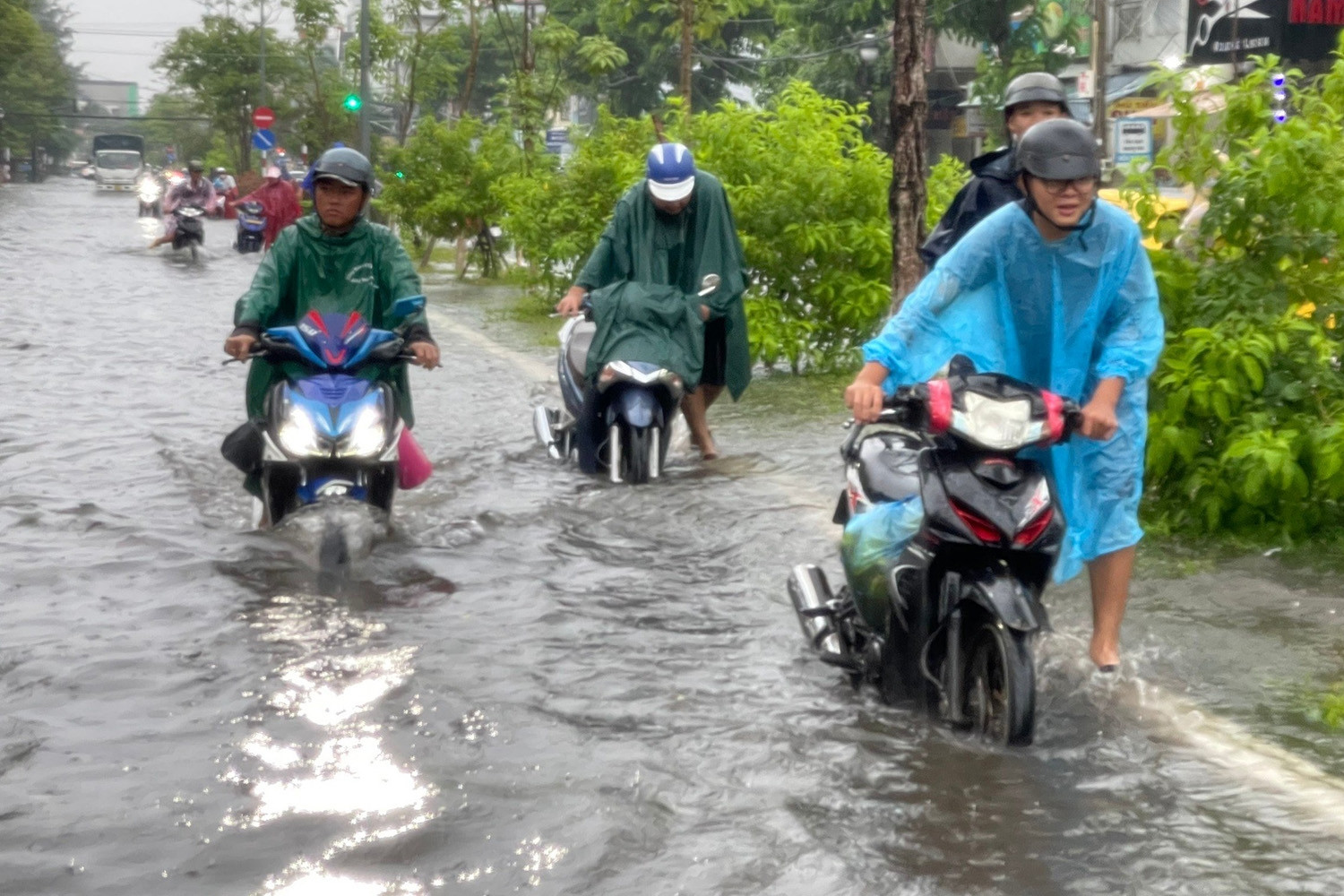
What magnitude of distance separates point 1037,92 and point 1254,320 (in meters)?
1.37

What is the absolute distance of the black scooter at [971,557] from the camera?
184 inches

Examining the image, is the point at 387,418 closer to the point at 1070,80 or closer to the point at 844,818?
the point at 844,818

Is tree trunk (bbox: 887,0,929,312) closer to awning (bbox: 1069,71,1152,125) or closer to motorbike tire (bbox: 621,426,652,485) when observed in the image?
motorbike tire (bbox: 621,426,652,485)

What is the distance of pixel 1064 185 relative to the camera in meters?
4.91

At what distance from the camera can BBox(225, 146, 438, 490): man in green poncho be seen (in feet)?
23.9

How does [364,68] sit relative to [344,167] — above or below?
above

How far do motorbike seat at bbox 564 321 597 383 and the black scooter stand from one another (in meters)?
4.43

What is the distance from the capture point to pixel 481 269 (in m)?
25.2

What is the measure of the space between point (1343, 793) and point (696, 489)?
4664mm

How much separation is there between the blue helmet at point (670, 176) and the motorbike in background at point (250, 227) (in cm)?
2403

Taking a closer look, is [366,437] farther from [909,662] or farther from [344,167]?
[909,662]

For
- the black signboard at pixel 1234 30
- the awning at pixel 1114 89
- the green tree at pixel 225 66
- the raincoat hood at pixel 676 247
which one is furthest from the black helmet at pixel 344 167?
the green tree at pixel 225 66

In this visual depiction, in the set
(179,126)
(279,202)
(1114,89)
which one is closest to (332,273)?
(279,202)

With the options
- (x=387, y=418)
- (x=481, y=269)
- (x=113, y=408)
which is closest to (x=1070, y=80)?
(x=481, y=269)
